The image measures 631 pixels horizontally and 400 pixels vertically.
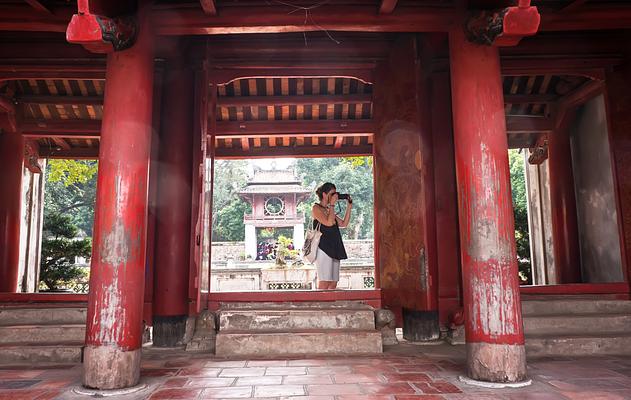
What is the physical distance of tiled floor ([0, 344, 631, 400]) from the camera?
3.08 meters

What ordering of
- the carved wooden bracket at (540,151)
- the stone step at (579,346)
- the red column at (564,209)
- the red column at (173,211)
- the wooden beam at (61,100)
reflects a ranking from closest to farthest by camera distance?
1. the stone step at (579,346)
2. the red column at (173,211)
3. the wooden beam at (61,100)
4. the red column at (564,209)
5. the carved wooden bracket at (540,151)

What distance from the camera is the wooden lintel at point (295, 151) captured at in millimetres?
8945

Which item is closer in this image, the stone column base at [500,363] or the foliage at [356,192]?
the stone column base at [500,363]

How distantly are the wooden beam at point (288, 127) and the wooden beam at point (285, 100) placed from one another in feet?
2.01

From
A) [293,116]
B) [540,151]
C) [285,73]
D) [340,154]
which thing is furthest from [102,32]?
[540,151]

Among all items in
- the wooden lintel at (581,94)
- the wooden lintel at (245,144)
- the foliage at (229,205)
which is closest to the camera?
the wooden lintel at (581,94)

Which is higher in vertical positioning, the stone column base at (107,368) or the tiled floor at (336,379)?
the stone column base at (107,368)

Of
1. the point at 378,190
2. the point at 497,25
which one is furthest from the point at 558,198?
the point at 497,25

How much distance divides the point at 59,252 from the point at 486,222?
8571mm

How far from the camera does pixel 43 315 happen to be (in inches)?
195

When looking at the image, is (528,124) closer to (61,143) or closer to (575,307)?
(575,307)

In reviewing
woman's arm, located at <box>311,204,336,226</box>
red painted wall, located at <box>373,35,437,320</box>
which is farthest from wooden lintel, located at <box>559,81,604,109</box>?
woman's arm, located at <box>311,204,336,226</box>

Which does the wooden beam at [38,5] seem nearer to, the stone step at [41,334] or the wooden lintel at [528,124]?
the stone step at [41,334]

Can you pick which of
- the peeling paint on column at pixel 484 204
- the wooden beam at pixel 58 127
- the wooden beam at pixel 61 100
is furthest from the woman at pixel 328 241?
the wooden beam at pixel 58 127
